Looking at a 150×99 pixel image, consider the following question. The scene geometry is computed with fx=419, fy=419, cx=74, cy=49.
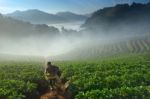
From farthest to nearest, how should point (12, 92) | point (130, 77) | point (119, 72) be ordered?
point (119, 72), point (130, 77), point (12, 92)

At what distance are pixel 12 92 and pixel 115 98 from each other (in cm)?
661

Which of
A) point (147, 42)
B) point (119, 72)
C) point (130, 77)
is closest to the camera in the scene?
point (130, 77)

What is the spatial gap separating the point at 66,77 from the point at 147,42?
137253mm

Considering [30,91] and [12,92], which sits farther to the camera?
[30,91]

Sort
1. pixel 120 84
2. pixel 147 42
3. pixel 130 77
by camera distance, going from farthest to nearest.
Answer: pixel 147 42 → pixel 130 77 → pixel 120 84

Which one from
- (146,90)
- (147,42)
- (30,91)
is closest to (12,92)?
(30,91)

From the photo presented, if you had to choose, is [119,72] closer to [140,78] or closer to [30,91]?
[140,78]

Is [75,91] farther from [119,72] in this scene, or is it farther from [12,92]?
[119,72]

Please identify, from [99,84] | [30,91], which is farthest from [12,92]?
[99,84]

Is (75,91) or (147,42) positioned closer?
(75,91)

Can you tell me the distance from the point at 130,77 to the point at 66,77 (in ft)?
27.2

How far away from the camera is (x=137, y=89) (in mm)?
23188

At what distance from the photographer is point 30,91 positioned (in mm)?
27953

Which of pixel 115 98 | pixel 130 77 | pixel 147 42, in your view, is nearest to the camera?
pixel 115 98
